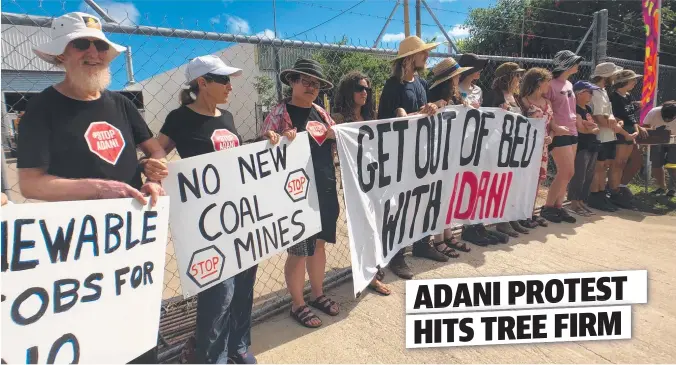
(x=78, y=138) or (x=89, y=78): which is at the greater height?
(x=89, y=78)

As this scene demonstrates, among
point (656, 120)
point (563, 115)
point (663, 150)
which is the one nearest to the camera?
point (563, 115)

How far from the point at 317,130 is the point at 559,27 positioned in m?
16.2

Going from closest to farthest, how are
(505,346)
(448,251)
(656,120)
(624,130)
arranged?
(505,346) → (448,251) → (624,130) → (656,120)

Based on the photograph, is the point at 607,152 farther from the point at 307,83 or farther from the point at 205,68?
the point at 205,68

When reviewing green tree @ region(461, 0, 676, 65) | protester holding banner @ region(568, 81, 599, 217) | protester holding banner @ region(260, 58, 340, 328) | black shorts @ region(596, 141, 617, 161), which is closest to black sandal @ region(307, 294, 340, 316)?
protester holding banner @ region(260, 58, 340, 328)

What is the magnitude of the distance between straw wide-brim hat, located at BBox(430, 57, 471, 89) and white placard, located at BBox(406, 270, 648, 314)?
70.1 inches

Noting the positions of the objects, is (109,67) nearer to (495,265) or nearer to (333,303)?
(333,303)

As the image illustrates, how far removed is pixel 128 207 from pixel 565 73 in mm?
4806

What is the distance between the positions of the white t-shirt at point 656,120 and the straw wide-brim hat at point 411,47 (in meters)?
4.81

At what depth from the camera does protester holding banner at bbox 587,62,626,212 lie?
5262mm

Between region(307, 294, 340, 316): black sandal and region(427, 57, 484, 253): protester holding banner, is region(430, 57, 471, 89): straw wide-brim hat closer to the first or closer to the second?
region(427, 57, 484, 253): protester holding banner

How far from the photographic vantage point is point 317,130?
109 inches

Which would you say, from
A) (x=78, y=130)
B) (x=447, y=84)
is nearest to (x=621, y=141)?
(x=447, y=84)

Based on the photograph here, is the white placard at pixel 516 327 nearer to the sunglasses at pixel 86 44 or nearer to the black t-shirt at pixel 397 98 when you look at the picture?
the black t-shirt at pixel 397 98
